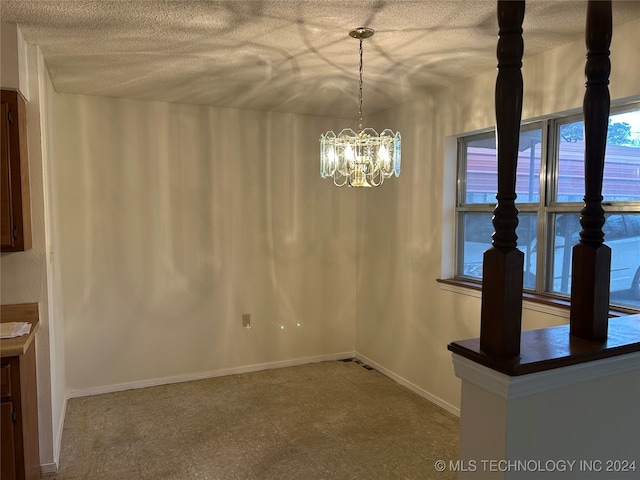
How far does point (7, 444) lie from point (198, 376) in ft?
6.55

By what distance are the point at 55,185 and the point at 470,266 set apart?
3140mm

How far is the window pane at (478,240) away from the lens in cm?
300

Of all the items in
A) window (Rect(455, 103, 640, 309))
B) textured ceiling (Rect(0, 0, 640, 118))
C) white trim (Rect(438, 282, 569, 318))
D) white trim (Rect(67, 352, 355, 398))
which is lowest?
white trim (Rect(67, 352, 355, 398))

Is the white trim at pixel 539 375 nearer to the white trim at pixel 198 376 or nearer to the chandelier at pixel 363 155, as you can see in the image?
the chandelier at pixel 363 155

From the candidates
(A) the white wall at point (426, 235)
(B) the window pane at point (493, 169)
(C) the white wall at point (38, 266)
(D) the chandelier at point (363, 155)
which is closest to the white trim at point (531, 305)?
(A) the white wall at point (426, 235)

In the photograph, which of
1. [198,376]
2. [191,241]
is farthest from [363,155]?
[198,376]

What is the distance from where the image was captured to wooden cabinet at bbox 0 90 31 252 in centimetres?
233

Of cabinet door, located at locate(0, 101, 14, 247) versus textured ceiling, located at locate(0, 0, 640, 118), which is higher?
textured ceiling, located at locate(0, 0, 640, 118)

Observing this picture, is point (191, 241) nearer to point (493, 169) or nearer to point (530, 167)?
point (493, 169)

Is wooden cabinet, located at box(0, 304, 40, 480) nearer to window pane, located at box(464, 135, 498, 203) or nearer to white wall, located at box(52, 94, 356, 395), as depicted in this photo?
white wall, located at box(52, 94, 356, 395)

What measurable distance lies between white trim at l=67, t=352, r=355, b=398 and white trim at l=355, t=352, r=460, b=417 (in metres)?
0.27

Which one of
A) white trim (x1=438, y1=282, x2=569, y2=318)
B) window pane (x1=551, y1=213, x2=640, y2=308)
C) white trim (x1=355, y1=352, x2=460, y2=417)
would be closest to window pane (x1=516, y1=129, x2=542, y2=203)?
window pane (x1=551, y1=213, x2=640, y2=308)

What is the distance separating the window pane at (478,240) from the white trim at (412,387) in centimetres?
97

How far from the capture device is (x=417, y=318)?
12.5 ft
